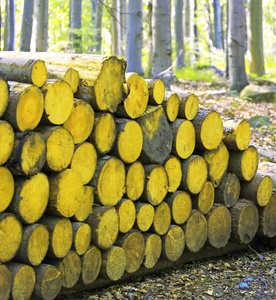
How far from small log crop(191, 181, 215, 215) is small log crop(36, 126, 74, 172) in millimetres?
1682

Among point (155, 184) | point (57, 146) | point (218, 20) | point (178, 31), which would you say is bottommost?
point (155, 184)

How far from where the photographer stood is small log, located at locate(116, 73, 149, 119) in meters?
4.02

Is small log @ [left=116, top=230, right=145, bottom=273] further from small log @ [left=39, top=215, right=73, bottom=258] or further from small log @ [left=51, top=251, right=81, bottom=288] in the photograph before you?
small log @ [left=39, top=215, right=73, bottom=258]

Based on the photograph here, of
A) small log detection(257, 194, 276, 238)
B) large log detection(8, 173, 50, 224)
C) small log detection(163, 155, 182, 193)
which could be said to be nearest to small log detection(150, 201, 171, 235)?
small log detection(163, 155, 182, 193)

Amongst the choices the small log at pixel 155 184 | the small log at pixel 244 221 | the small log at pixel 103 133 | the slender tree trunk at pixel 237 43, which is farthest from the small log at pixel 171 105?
the slender tree trunk at pixel 237 43

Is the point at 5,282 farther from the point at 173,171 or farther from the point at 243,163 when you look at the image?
the point at 243,163

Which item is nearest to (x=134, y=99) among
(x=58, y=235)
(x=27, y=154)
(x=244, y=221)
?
(x=27, y=154)

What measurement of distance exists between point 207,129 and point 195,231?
106 cm

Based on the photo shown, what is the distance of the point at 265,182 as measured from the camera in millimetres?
5129

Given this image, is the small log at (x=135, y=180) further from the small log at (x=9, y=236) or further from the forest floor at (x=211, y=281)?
the small log at (x=9, y=236)

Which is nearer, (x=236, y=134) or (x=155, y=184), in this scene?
(x=155, y=184)

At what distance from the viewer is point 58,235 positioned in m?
3.46

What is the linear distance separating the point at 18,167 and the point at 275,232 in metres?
3.37

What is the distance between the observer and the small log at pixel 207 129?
4562mm
